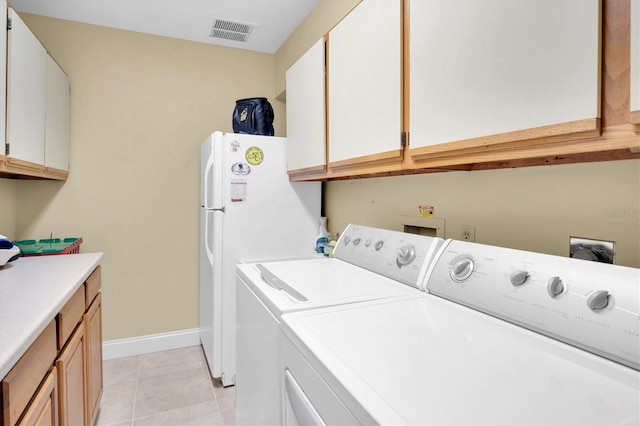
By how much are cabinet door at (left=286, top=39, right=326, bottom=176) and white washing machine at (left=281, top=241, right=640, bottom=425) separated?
1.04 m

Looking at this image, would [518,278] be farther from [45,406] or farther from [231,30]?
[231,30]

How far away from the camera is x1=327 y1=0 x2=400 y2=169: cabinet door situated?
1.29 metres

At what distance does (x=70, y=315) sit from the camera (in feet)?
4.44

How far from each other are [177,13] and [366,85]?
184 centimetres

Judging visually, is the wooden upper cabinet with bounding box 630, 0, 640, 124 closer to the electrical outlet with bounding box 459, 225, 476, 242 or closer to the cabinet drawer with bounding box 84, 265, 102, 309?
the electrical outlet with bounding box 459, 225, 476, 242

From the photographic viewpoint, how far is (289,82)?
7.44ft

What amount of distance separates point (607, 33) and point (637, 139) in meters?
0.23

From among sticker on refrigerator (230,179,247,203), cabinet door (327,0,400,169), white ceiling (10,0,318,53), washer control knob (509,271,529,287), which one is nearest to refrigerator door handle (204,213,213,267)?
sticker on refrigerator (230,179,247,203)

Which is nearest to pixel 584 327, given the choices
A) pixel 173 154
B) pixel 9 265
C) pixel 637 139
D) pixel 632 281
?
pixel 632 281

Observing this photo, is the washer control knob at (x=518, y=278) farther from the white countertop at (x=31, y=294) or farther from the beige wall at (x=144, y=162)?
the white countertop at (x=31, y=294)

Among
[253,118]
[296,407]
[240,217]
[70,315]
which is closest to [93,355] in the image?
[70,315]

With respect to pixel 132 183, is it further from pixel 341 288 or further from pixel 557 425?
pixel 557 425

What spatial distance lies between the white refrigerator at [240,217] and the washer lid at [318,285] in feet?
2.14

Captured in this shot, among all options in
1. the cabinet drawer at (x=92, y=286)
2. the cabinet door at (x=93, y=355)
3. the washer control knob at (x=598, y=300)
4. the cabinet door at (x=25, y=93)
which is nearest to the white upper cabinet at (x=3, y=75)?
the cabinet door at (x=25, y=93)
